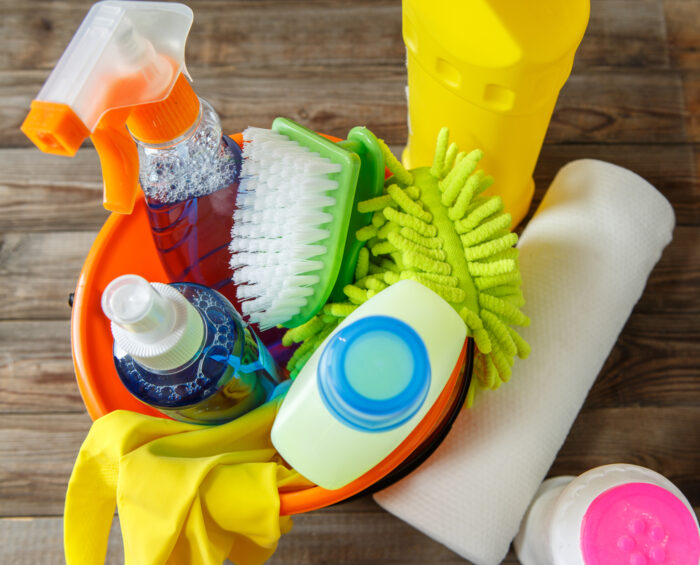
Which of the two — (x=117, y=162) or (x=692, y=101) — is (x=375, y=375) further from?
(x=692, y=101)

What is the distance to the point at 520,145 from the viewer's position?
1.62ft

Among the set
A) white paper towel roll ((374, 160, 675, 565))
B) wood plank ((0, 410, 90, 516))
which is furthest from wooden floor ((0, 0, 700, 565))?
white paper towel roll ((374, 160, 675, 565))

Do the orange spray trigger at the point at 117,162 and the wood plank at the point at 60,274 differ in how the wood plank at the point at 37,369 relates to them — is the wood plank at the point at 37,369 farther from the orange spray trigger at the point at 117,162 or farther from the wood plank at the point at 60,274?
the orange spray trigger at the point at 117,162

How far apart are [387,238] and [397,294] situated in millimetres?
79

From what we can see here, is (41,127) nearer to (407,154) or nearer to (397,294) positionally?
(397,294)

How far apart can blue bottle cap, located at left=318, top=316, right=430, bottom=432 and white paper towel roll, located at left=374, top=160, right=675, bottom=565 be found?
0.54ft

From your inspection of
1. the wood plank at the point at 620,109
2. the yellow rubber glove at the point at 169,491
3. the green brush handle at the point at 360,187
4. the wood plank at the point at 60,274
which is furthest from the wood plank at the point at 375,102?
the yellow rubber glove at the point at 169,491

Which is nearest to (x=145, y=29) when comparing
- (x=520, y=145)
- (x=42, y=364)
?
(x=520, y=145)

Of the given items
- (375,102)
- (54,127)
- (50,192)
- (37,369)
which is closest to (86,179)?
(50,192)

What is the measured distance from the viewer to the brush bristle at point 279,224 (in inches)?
15.4

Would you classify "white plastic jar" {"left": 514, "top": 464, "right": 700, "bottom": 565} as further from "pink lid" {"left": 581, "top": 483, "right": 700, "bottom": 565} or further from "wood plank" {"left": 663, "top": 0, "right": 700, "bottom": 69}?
"wood plank" {"left": 663, "top": 0, "right": 700, "bottom": 69}

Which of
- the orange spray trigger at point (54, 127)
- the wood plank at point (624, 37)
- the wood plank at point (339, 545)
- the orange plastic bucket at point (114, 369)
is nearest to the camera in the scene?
the orange spray trigger at point (54, 127)

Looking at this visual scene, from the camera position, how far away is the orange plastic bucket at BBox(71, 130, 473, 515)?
1.23 feet

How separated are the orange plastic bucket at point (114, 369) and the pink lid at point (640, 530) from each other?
109mm
